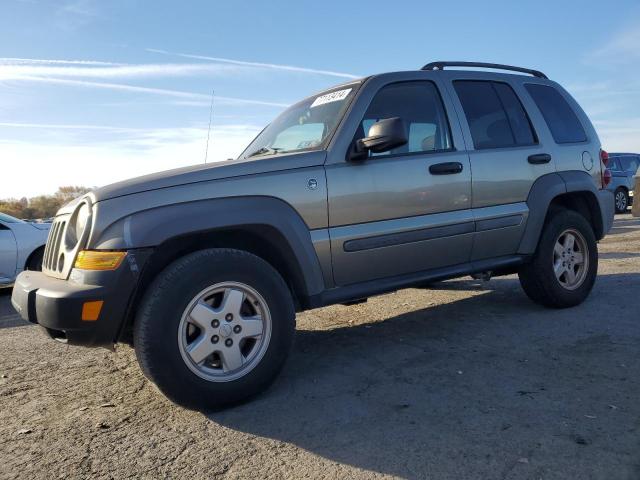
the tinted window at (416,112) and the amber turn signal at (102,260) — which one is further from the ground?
the tinted window at (416,112)

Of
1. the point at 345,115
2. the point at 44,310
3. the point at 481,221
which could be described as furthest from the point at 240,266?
the point at 481,221

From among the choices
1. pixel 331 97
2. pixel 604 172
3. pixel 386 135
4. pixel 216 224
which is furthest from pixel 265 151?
pixel 604 172

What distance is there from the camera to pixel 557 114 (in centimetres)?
505

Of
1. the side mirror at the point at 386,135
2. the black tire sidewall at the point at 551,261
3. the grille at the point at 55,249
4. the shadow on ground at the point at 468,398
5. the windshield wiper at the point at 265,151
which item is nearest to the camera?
the shadow on ground at the point at 468,398

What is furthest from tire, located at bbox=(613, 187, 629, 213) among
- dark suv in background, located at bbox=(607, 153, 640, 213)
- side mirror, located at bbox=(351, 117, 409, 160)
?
side mirror, located at bbox=(351, 117, 409, 160)

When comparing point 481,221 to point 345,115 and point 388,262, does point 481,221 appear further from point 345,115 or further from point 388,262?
point 345,115

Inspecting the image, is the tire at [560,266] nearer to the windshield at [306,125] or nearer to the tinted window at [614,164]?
the windshield at [306,125]

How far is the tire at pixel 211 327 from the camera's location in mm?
2846

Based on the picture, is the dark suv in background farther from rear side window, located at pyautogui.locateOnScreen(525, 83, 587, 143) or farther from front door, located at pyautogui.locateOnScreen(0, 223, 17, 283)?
front door, located at pyautogui.locateOnScreen(0, 223, 17, 283)

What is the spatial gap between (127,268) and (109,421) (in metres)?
0.85

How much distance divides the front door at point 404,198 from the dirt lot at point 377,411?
27.0 inches

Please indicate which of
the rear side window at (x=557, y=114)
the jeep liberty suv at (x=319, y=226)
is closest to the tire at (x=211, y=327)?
the jeep liberty suv at (x=319, y=226)

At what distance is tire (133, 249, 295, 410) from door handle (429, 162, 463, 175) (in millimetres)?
1478

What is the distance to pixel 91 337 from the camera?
286cm
